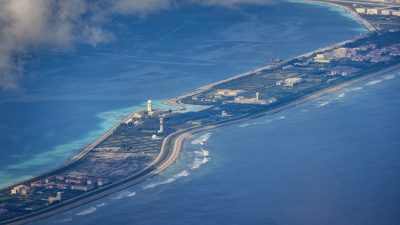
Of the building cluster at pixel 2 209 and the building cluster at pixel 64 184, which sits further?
the building cluster at pixel 64 184

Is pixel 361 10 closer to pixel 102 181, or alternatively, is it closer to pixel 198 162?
pixel 198 162

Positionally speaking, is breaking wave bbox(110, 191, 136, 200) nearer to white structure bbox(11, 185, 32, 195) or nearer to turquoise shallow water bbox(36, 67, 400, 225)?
turquoise shallow water bbox(36, 67, 400, 225)

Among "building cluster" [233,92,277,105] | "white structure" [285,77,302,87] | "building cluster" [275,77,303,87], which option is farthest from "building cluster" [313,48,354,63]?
"building cluster" [233,92,277,105]

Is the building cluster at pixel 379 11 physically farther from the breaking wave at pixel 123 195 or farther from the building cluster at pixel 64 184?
the breaking wave at pixel 123 195

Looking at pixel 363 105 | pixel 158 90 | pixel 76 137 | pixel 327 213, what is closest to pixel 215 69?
pixel 158 90

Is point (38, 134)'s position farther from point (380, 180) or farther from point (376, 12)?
point (376, 12)

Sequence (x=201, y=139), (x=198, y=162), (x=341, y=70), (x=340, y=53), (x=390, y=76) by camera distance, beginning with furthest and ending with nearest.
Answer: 1. (x=340, y=53)
2. (x=341, y=70)
3. (x=390, y=76)
4. (x=201, y=139)
5. (x=198, y=162)

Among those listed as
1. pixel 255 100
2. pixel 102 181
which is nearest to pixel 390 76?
pixel 255 100

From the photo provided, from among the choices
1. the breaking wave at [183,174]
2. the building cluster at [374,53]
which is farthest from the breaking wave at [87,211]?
the building cluster at [374,53]
